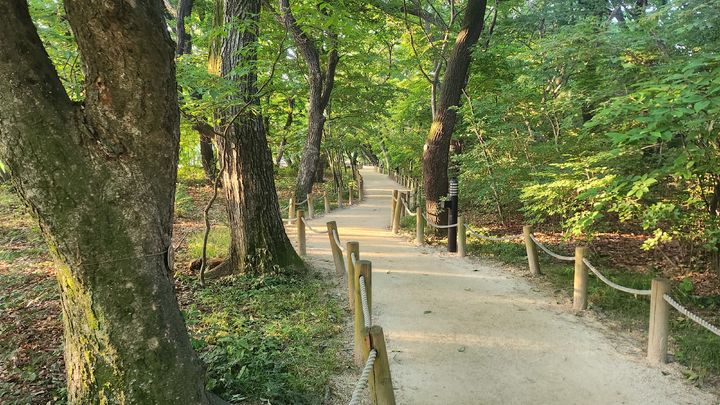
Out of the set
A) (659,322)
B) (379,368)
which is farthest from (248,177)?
(659,322)

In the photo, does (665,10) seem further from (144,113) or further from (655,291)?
(144,113)

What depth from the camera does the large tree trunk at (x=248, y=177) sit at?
6.29 metres

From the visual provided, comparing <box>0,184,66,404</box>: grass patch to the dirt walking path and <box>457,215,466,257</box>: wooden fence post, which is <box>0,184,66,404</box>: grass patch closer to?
the dirt walking path

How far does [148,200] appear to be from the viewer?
271cm

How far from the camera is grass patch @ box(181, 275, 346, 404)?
3.55 metres

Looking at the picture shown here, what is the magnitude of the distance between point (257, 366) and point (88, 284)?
5.67 feet

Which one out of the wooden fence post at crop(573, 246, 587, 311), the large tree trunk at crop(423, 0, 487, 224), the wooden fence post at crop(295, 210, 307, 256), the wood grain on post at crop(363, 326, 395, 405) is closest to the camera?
the wood grain on post at crop(363, 326, 395, 405)

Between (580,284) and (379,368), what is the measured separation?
361 centimetres

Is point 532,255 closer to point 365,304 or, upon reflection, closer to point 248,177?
point 365,304

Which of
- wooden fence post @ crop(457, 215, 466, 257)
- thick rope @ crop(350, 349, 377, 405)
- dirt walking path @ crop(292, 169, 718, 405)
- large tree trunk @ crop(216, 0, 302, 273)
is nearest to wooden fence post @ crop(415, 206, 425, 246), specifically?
wooden fence post @ crop(457, 215, 466, 257)

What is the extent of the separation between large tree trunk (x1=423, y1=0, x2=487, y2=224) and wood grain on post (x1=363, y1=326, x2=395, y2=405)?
6.79 m

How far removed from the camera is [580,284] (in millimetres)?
5281

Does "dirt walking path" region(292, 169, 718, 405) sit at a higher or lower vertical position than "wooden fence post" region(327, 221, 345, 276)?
lower

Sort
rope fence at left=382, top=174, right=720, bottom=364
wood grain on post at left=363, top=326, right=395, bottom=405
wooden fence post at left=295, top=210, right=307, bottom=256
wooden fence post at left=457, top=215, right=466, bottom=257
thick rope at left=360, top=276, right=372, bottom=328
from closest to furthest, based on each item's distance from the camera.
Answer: wood grain on post at left=363, top=326, right=395, bottom=405, thick rope at left=360, top=276, right=372, bottom=328, rope fence at left=382, top=174, right=720, bottom=364, wooden fence post at left=457, top=215, right=466, bottom=257, wooden fence post at left=295, top=210, right=307, bottom=256
